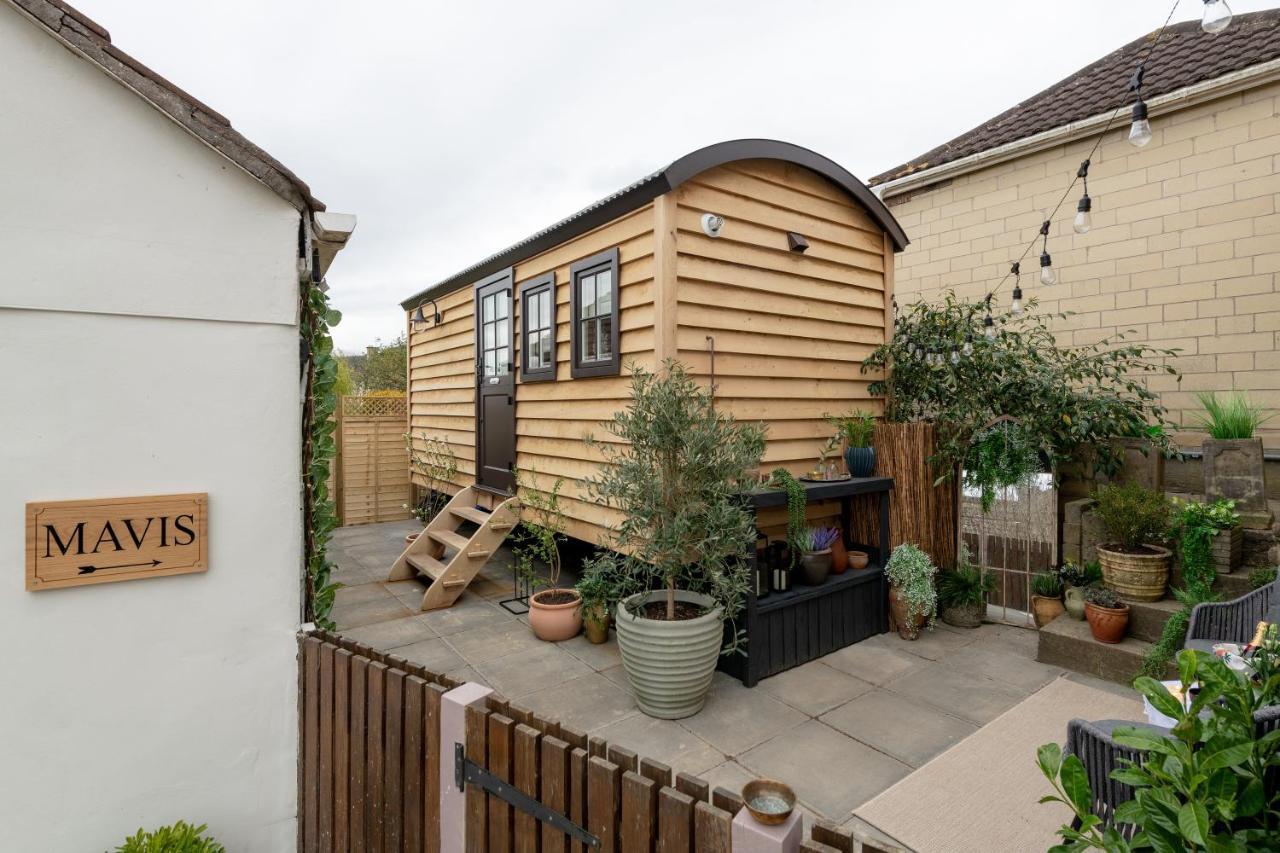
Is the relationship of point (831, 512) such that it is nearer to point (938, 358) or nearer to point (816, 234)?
point (938, 358)

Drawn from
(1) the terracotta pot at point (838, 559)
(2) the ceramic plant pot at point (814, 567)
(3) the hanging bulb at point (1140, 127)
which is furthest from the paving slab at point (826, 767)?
(3) the hanging bulb at point (1140, 127)

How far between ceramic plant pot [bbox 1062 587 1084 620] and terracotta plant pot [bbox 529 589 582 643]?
369cm

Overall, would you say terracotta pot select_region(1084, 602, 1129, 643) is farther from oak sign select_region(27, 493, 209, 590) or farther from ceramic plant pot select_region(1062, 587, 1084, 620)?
oak sign select_region(27, 493, 209, 590)

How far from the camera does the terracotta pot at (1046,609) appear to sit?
4598 mm

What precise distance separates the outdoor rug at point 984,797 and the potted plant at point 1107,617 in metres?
0.65

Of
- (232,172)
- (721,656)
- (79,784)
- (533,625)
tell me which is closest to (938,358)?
(721,656)

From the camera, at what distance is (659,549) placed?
3600 millimetres

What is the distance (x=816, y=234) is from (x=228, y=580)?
15.8 feet

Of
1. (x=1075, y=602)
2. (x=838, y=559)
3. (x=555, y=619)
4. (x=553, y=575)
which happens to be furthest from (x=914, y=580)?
(x=553, y=575)

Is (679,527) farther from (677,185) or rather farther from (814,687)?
(677,185)

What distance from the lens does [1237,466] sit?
13.9 ft

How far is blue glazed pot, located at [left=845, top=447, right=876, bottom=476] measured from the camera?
5023mm

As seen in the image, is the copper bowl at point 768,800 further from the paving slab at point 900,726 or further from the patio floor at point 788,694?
the paving slab at point 900,726

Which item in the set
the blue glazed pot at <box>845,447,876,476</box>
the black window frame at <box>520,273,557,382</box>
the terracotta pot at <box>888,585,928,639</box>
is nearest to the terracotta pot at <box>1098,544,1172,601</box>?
the terracotta pot at <box>888,585,928,639</box>
